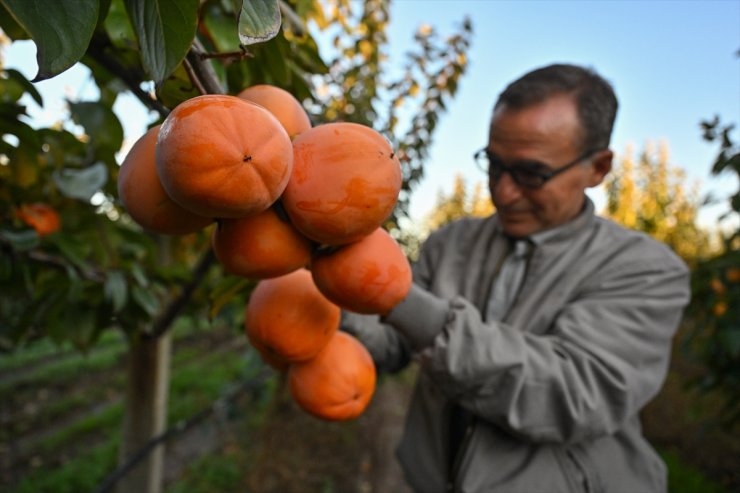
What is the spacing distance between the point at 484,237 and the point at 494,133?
0.37m

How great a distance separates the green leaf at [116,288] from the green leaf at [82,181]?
8.5 inches

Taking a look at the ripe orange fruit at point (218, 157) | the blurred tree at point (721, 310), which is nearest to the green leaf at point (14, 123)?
the ripe orange fruit at point (218, 157)

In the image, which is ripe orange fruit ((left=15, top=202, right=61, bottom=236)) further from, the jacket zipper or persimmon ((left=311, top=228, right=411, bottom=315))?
the jacket zipper

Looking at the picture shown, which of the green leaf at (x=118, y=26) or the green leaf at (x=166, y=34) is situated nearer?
the green leaf at (x=166, y=34)

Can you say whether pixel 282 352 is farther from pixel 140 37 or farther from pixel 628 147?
pixel 628 147

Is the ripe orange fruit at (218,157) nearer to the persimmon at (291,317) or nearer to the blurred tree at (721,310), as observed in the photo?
the persimmon at (291,317)

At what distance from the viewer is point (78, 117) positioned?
99cm

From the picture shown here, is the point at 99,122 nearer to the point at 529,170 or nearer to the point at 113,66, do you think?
the point at 113,66

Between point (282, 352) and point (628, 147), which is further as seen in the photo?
point (628, 147)

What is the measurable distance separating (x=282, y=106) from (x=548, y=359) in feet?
2.98

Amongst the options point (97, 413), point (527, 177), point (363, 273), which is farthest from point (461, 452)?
point (97, 413)

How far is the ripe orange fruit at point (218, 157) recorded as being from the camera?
1.47 feet

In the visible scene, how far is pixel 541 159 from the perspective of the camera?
1381 millimetres

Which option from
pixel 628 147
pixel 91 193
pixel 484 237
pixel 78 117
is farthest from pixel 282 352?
pixel 628 147
